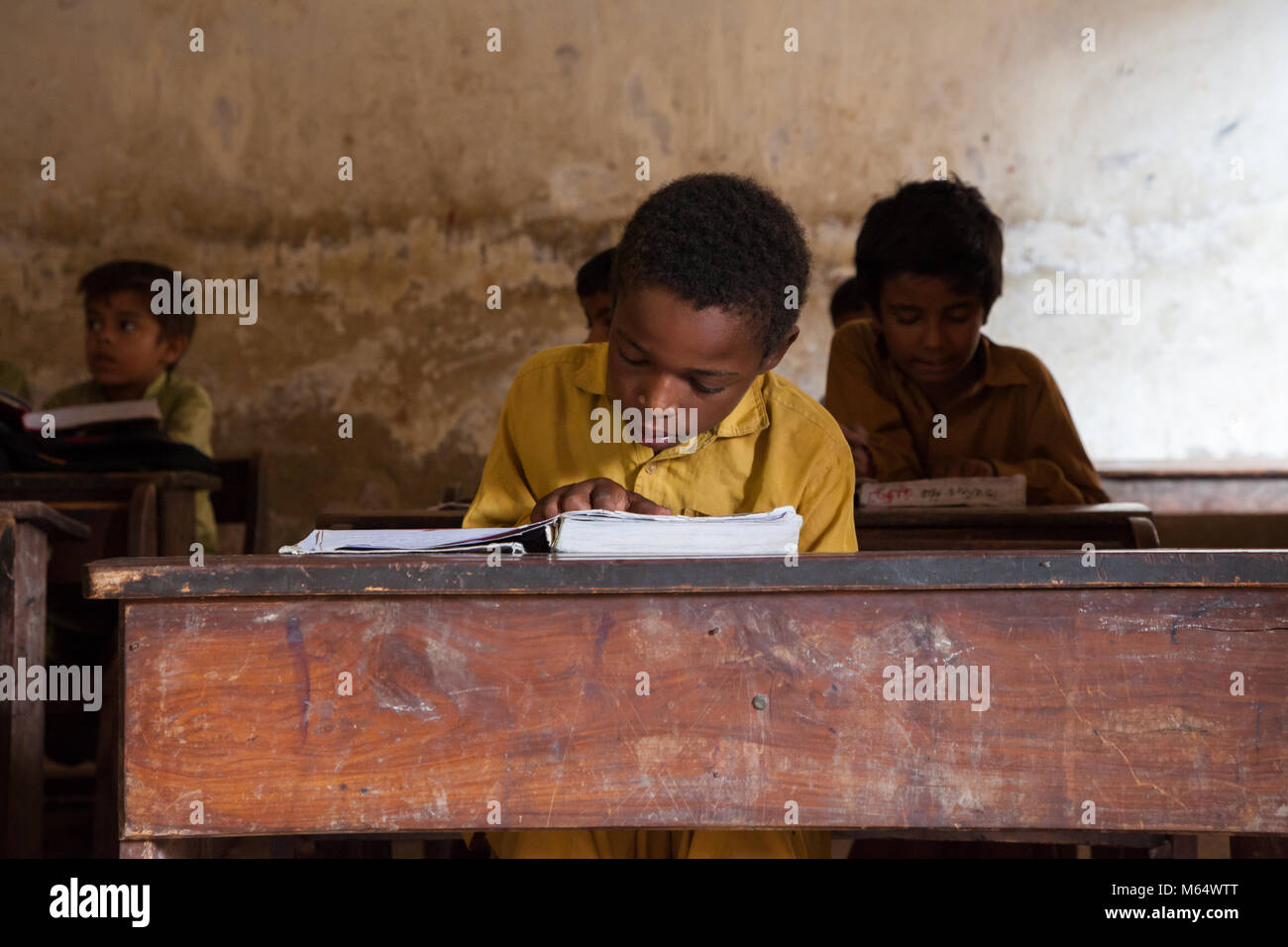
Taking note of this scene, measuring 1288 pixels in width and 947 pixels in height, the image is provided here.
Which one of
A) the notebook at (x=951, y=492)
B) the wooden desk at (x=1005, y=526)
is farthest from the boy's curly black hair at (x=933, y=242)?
the wooden desk at (x=1005, y=526)

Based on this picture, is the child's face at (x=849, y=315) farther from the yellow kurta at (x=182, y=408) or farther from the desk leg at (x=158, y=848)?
the desk leg at (x=158, y=848)

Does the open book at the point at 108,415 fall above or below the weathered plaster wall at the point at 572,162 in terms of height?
below

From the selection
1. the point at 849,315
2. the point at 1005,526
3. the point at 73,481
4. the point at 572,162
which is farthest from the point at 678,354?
the point at 572,162

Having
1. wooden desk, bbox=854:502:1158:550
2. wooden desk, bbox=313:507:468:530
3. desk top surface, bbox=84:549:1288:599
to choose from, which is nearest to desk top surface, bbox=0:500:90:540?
wooden desk, bbox=313:507:468:530

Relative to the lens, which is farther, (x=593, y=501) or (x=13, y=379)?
(x=13, y=379)

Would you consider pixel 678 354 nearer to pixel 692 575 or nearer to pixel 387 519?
pixel 692 575

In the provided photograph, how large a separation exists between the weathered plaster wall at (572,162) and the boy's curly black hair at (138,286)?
785 millimetres

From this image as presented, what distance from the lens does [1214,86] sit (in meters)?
4.83

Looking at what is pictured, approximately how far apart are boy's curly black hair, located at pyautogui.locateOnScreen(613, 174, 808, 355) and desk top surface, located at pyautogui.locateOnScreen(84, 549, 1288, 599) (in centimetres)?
57

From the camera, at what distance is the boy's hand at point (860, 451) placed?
255cm

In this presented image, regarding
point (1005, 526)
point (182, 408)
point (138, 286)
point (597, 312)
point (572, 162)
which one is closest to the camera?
point (1005, 526)

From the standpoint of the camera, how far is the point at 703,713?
912 mm

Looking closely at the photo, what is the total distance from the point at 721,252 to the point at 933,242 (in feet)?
4.44

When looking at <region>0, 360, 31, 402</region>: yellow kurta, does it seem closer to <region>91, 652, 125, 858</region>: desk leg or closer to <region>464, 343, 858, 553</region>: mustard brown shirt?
<region>91, 652, 125, 858</region>: desk leg
